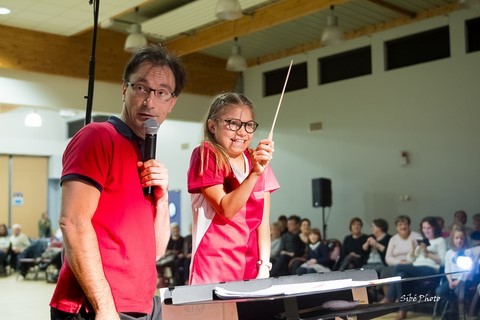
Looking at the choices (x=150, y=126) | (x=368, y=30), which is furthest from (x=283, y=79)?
(x=150, y=126)

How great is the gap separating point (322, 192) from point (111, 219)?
972 centimetres

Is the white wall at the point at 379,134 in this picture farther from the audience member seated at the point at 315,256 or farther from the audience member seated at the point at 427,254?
the audience member seated at the point at 427,254

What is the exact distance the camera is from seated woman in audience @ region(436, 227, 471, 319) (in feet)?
19.5

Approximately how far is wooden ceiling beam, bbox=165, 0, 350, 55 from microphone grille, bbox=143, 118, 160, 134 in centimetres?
763

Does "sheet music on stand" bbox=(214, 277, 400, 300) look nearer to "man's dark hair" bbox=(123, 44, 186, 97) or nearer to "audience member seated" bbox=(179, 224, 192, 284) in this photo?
"man's dark hair" bbox=(123, 44, 186, 97)

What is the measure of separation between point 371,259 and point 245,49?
6.28 m

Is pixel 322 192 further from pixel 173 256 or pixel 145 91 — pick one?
pixel 145 91

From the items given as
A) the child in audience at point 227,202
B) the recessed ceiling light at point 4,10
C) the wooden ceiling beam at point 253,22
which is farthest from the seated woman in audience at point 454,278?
the recessed ceiling light at point 4,10

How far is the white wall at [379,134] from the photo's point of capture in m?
9.80

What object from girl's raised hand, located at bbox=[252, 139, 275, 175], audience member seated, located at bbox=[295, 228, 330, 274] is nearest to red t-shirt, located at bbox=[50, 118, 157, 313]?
girl's raised hand, located at bbox=[252, 139, 275, 175]

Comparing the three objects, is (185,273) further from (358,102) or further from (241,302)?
(241,302)

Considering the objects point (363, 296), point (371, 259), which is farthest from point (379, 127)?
point (363, 296)

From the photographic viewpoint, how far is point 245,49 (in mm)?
13094

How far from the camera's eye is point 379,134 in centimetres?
1104
